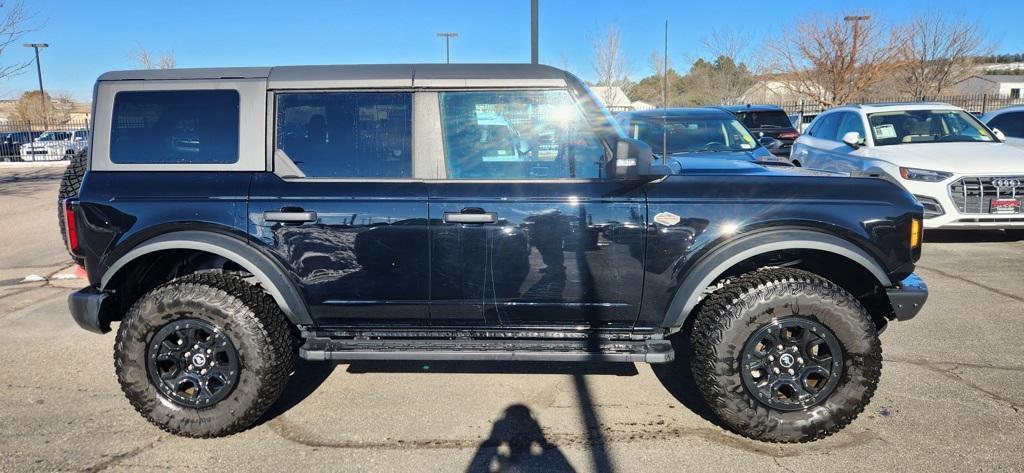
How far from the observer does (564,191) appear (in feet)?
10.7

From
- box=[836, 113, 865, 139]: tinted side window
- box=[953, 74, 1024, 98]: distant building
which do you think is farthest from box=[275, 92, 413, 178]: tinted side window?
box=[953, 74, 1024, 98]: distant building

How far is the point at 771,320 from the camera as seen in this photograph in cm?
318

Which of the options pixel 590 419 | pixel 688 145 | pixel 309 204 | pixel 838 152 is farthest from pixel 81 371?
pixel 838 152

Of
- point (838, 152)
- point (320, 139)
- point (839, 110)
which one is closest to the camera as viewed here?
A: point (320, 139)

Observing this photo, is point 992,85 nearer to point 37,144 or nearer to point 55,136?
point 55,136

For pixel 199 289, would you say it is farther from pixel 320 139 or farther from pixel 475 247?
pixel 475 247

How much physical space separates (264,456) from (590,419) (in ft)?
5.51

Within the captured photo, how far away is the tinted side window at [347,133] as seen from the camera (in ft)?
11.1

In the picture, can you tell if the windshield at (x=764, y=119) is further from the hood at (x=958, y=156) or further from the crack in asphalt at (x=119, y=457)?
the crack in asphalt at (x=119, y=457)

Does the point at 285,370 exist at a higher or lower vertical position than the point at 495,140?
lower

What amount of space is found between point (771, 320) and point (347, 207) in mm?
2154

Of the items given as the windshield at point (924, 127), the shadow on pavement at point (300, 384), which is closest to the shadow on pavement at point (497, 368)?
the shadow on pavement at point (300, 384)

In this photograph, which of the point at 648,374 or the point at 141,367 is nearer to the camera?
the point at 141,367

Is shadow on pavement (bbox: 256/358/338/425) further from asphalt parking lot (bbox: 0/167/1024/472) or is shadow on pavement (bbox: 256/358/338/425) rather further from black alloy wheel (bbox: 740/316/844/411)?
black alloy wheel (bbox: 740/316/844/411)
